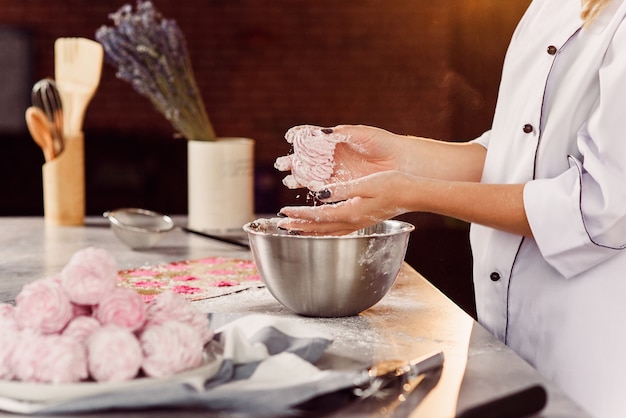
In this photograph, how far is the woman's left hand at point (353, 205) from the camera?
1199 mm

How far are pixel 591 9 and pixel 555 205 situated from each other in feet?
1.08

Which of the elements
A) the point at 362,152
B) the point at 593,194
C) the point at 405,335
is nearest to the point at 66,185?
the point at 362,152

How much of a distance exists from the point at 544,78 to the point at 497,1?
8.04 feet

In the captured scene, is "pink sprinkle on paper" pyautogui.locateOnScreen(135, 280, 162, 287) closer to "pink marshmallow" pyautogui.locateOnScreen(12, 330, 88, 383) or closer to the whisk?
"pink marshmallow" pyautogui.locateOnScreen(12, 330, 88, 383)

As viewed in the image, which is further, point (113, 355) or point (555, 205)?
point (555, 205)

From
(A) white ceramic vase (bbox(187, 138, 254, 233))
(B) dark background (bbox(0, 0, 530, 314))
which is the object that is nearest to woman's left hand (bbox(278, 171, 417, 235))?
(A) white ceramic vase (bbox(187, 138, 254, 233))

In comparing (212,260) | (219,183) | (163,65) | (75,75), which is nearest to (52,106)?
(75,75)

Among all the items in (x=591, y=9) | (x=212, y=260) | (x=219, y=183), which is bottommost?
(x=212, y=260)

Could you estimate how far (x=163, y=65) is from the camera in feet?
7.36

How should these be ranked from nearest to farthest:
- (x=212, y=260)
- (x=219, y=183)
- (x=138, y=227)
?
(x=212, y=260) < (x=138, y=227) < (x=219, y=183)

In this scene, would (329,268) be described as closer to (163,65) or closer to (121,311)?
(121,311)

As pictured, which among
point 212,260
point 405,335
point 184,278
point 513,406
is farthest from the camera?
point 212,260

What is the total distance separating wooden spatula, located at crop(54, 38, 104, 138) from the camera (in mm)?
2252

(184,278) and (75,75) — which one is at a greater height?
(75,75)
